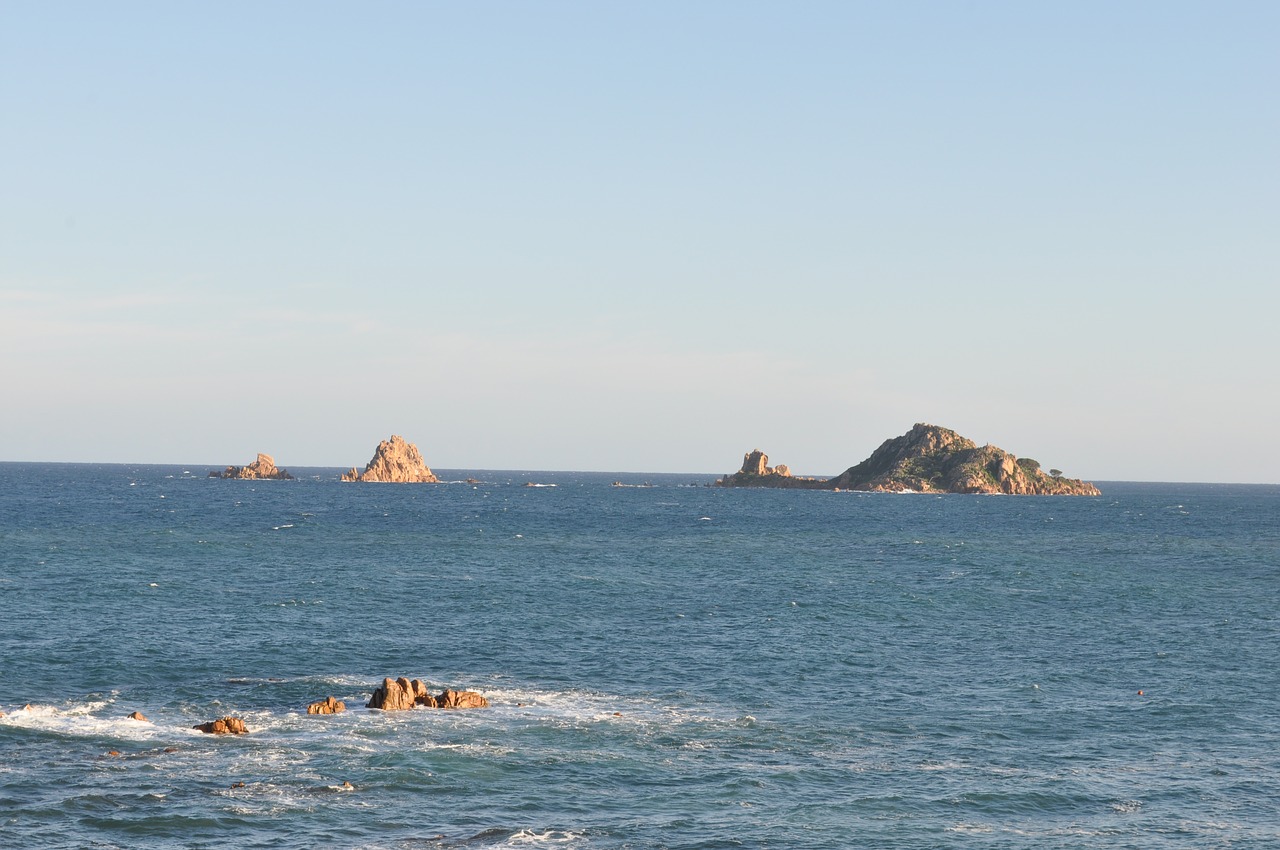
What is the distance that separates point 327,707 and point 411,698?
446 cm

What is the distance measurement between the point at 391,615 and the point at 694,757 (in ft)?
163

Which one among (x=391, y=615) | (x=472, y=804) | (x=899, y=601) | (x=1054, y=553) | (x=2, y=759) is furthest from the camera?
(x=1054, y=553)

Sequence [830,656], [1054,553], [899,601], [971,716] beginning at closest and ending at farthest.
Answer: [971,716]
[830,656]
[899,601]
[1054,553]

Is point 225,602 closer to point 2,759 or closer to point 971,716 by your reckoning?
point 2,759

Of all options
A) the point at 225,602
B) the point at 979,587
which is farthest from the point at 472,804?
the point at 979,587

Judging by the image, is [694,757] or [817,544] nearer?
[694,757]

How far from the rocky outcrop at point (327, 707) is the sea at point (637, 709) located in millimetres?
848

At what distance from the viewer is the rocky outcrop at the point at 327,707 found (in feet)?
200

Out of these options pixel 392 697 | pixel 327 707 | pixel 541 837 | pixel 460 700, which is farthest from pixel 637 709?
pixel 541 837

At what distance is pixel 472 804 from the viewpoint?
1863 inches

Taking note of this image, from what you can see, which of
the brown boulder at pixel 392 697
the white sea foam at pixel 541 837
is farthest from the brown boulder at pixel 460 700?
the white sea foam at pixel 541 837

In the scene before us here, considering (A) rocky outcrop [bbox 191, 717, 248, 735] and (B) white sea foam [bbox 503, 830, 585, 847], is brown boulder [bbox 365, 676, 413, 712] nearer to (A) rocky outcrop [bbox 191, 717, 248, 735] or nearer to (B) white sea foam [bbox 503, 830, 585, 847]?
(A) rocky outcrop [bbox 191, 717, 248, 735]

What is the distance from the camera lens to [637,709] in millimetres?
64312

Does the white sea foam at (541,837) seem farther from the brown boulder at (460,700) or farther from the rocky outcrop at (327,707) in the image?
the rocky outcrop at (327,707)
